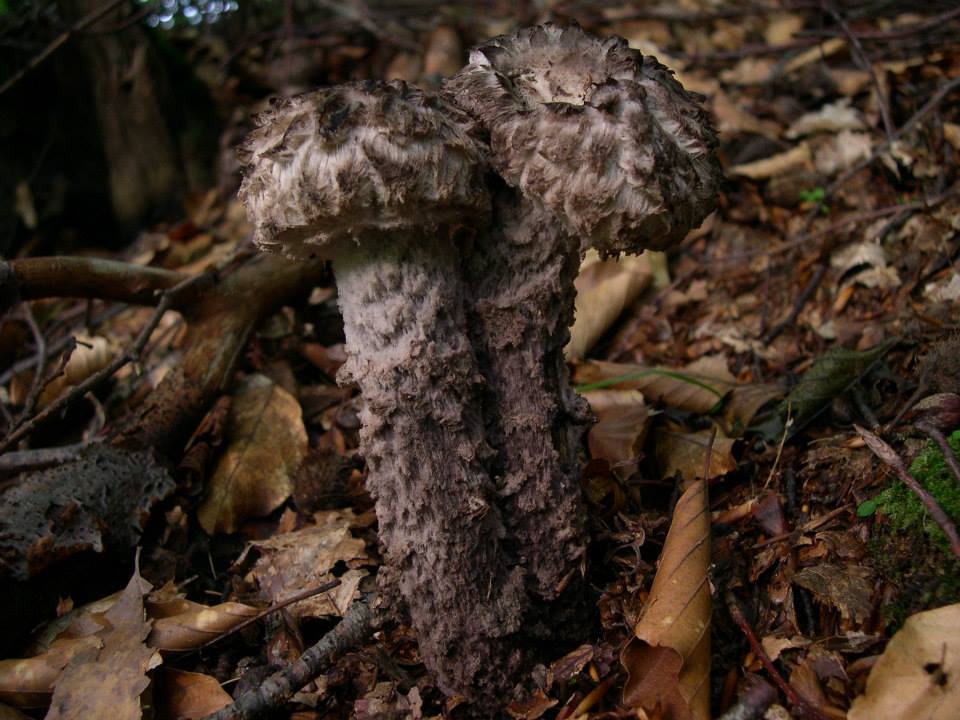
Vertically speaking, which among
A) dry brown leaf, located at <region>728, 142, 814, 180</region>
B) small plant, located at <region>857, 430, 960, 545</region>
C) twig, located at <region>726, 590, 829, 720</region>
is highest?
dry brown leaf, located at <region>728, 142, 814, 180</region>

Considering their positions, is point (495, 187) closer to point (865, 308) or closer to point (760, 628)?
point (760, 628)

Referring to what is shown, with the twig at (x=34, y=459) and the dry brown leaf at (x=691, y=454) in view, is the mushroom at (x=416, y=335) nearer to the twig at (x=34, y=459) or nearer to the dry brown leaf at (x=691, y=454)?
the dry brown leaf at (x=691, y=454)

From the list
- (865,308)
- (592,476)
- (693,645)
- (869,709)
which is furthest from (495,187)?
(865,308)

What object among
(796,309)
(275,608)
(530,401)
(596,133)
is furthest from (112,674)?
(796,309)

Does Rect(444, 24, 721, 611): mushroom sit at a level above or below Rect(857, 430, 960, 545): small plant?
above

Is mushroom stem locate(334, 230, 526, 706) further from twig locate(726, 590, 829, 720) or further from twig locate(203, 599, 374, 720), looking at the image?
twig locate(726, 590, 829, 720)

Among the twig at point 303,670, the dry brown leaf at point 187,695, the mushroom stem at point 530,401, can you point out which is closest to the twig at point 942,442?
the mushroom stem at point 530,401

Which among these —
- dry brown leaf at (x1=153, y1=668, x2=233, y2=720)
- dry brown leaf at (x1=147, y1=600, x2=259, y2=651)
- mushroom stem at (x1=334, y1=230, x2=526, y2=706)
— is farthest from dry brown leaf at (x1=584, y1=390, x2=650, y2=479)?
dry brown leaf at (x1=153, y1=668, x2=233, y2=720)
